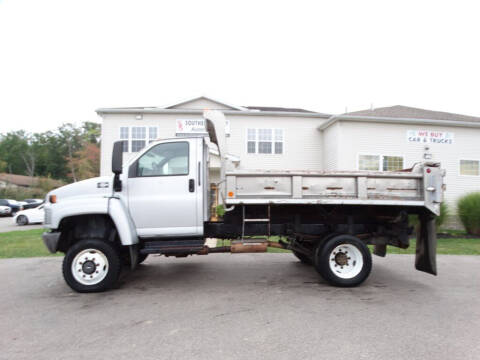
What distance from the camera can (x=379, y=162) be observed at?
16.0 m

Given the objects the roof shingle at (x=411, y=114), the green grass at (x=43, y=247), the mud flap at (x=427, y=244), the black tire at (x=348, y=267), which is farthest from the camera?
the roof shingle at (x=411, y=114)

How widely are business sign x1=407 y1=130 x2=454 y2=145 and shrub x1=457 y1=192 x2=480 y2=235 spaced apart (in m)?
3.43

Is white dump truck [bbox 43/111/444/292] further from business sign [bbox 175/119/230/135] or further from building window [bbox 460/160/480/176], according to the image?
building window [bbox 460/160/480/176]

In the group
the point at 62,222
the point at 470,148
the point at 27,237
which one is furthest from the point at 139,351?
the point at 470,148

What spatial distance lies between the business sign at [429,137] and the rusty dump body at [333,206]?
11.9 m

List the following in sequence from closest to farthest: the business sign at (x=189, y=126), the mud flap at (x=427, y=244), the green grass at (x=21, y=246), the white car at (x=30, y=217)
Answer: the mud flap at (x=427, y=244), the green grass at (x=21, y=246), the business sign at (x=189, y=126), the white car at (x=30, y=217)

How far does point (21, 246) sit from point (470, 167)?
19.4 m

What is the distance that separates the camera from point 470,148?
16172mm

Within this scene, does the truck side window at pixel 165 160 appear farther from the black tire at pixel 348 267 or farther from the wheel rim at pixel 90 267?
the black tire at pixel 348 267

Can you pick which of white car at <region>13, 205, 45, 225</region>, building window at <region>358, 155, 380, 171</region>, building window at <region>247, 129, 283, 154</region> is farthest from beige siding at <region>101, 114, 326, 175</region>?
white car at <region>13, 205, 45, 225</region>

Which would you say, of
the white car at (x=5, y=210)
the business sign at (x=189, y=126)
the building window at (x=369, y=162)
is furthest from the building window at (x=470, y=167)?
the white car at (x=5, y=210)

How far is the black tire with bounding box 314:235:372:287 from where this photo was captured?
5410 mm

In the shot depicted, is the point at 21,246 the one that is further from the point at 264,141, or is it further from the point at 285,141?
the point at 285,141

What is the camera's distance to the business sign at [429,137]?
16.1 m
